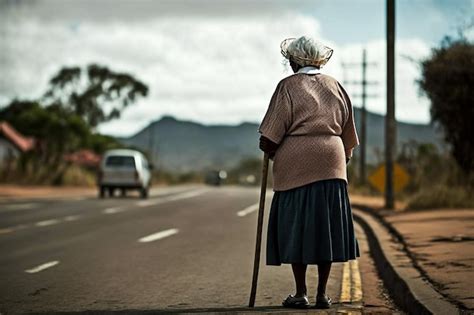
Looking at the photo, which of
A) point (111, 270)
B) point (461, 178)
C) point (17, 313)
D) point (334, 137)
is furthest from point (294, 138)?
point (461, 178)

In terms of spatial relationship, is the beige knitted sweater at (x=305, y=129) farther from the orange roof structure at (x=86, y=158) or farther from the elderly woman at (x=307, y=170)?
the orange roof structure at (x=86, y=158)

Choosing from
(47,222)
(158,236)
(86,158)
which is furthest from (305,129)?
(86,158)

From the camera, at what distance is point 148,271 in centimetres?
1041

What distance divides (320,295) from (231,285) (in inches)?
95.5

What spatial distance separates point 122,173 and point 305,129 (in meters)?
28.3

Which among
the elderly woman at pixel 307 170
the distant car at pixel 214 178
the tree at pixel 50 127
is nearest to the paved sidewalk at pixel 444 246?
the elderly woman at pixel 307 170

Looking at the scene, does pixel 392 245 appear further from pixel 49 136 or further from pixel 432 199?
pixel 49 136

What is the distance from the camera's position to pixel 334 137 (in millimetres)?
6805

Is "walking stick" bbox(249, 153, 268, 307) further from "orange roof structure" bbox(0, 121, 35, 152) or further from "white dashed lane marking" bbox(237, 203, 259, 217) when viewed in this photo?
"orange roof structure" bbox(0, 121, 35, 152)

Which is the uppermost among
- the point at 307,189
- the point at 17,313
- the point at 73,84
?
the point at 73,84

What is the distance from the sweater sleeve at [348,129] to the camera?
22.8ft

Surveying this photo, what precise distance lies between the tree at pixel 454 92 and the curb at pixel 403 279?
7.26m

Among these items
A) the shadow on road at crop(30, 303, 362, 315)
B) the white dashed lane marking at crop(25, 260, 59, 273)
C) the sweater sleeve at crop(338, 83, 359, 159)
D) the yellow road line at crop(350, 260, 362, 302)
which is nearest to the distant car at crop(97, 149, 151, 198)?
the white dashed lane marking at crop(25, 260, 59, 273)

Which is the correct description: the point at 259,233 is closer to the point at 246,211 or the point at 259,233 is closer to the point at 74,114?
the point at 246,211
